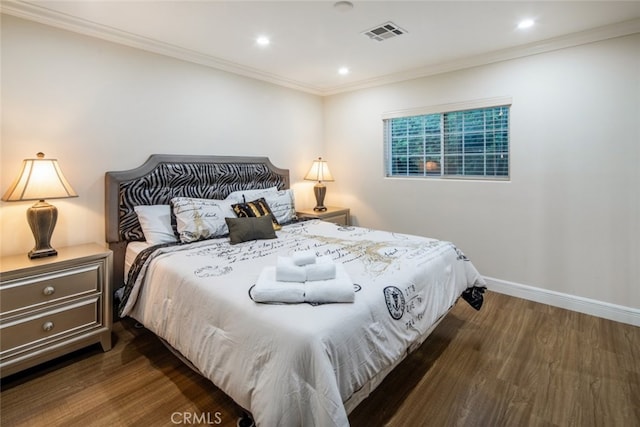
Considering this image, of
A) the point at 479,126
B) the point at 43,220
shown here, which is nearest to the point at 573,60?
the point at 479,126

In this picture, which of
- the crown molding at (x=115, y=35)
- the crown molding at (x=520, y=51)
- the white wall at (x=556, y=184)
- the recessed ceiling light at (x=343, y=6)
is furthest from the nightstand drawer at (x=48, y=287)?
the crown molding at (x=520, y=51)

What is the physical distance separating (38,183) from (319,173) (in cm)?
302

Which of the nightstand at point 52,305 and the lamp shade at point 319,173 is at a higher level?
the lamp shade at point 319,173

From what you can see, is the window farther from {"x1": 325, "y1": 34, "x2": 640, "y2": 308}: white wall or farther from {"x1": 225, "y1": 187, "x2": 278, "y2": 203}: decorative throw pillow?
{"x1": 225, "y1": 187, "x2": 278, "y2": 203}: decorative throw pillow

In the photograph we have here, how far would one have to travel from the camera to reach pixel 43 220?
7.39ft

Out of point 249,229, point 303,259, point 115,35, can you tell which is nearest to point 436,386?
point 303,259

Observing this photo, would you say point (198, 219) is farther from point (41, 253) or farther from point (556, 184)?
point (556, 184)

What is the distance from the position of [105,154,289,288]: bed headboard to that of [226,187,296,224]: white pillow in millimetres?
211

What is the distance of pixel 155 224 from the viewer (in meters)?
2.76

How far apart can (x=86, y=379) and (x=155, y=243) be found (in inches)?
40.2

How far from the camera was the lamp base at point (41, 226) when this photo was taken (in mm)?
2230

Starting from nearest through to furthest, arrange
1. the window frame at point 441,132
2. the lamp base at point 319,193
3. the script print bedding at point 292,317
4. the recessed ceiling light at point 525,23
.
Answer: the script print bedding at point 292,317 → the recessed ceiling light at point 525,23 → the window frame at point 441,132 → the lamp base at point 319,193

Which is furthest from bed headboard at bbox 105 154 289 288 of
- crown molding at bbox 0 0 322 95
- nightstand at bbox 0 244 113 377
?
crown molding at bbox 0 0 322 95

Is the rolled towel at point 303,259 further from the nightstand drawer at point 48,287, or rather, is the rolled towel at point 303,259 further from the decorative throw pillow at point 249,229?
the nightstand drawer at point 48,287
